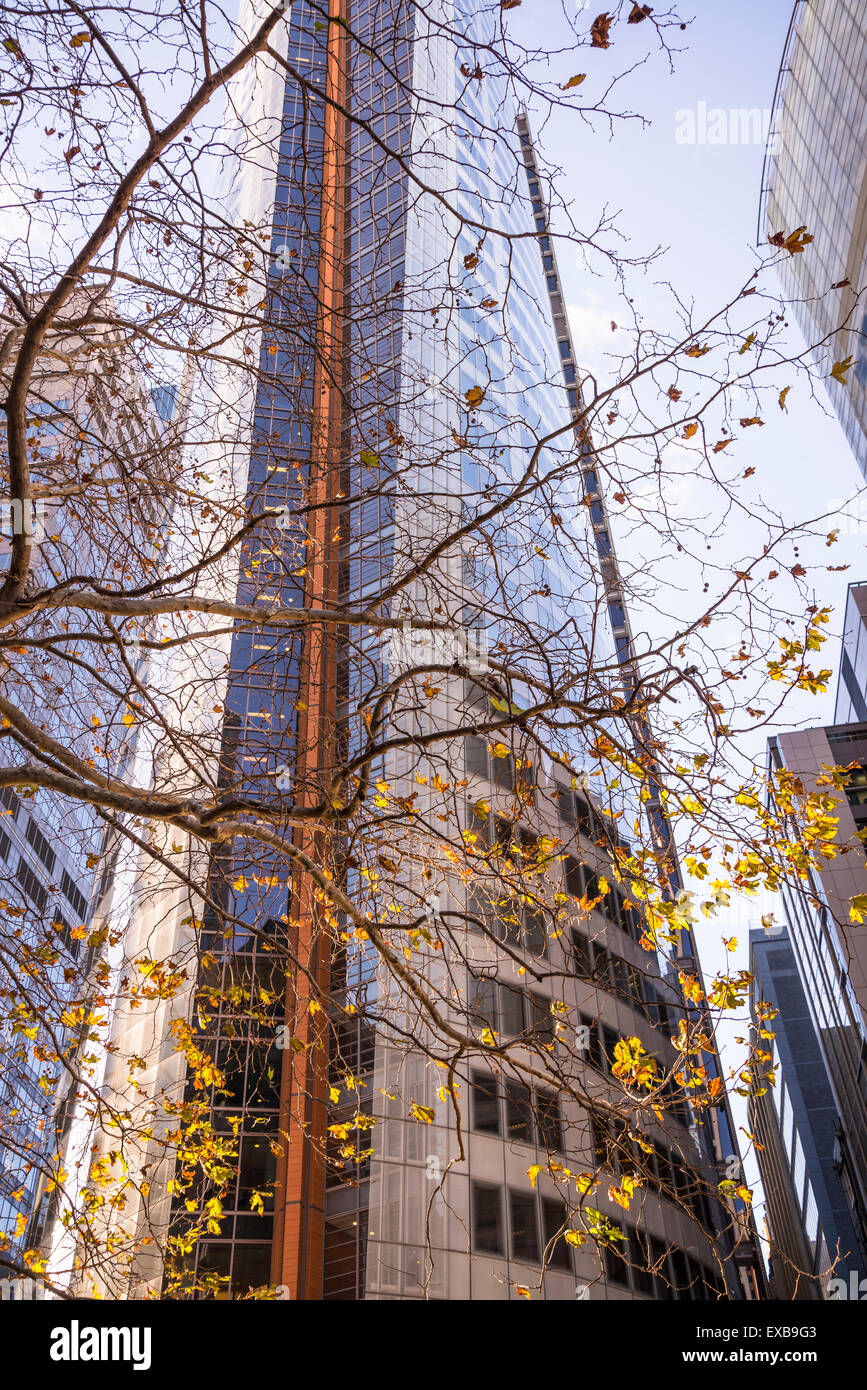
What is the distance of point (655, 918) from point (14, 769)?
10.7 feet

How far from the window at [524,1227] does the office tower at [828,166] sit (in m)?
29.7

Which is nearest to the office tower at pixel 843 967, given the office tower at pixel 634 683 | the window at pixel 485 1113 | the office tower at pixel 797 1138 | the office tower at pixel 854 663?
the office tower at pixel 854 663

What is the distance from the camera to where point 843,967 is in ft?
151

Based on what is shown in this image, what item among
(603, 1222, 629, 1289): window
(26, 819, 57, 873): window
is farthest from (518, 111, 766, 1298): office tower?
(26, 819, 57, 873): window

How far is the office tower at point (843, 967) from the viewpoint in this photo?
44.2 metres

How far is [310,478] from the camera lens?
22.7ft

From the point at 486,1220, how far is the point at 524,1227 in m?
0.97

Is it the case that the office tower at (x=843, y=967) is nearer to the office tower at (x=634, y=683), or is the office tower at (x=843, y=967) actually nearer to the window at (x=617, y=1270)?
the office tower at (x=634, y=683)

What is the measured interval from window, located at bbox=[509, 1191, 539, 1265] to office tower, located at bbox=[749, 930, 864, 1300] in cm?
3755
